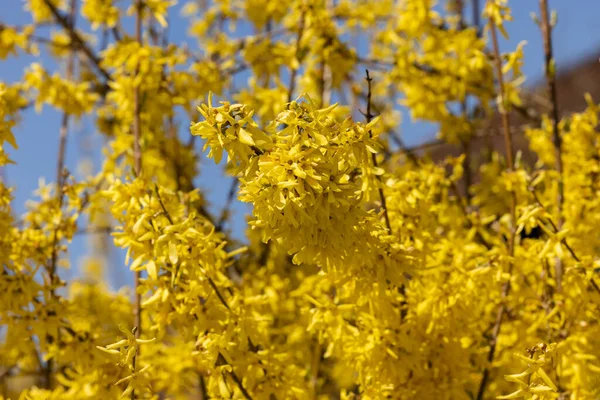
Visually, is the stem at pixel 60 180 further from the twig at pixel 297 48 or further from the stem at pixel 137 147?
the twig at pixel 297 48

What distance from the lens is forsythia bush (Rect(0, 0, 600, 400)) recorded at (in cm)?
151

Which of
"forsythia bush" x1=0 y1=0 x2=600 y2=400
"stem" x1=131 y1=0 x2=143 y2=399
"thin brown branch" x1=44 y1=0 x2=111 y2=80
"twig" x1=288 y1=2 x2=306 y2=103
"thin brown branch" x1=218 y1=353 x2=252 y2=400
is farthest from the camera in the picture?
"thin brown branch" x1=44 y1=0 x2=111 y2=80

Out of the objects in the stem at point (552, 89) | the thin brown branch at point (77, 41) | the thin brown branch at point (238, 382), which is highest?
the thin brown branch at point (77, 41)

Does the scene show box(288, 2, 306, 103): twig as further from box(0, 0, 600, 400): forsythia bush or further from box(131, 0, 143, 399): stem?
box(131, 0, 143, 399): stem

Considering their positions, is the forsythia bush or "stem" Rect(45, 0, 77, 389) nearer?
the forsythia bush

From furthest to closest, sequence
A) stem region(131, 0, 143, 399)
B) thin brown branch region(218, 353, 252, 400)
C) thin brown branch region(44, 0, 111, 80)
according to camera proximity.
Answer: thin brown branch region(44, 0, 111, 80)
stem region(131, 0, 143, 399)
thin brown branch region(218, 353, 252, 400)

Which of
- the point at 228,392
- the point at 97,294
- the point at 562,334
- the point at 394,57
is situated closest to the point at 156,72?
the point at 394,57

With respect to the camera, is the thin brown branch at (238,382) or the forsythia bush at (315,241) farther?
the thin brown branch at (238,382)

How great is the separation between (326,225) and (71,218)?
1408mm

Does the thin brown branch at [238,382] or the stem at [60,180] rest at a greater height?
the stem at [60,180]

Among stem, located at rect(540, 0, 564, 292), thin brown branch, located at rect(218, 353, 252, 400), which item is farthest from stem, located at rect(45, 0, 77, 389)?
stem, located at rect(540, 0, 564, 292)

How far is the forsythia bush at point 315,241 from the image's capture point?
151cm

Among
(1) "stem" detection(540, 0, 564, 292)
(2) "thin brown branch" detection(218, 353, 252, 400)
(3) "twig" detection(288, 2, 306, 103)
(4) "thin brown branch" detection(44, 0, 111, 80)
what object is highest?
(4) "thin brown branch" detection(44, 0, 111, 80)

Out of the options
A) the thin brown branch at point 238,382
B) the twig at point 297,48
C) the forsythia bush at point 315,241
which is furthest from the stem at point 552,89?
the thin brown branch at point 238,382
